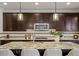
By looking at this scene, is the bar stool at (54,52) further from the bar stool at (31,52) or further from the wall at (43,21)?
the wall at (43,21)

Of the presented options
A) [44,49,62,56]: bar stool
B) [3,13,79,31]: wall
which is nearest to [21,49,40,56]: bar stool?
[44,49,62,56]: bar stool

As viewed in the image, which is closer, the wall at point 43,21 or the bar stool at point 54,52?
the bar stool at point 54,52

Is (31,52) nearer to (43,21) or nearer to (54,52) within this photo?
(54,52)

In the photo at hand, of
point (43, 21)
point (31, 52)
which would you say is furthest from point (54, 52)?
point (43, 21)

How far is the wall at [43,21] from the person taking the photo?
8.47 metres

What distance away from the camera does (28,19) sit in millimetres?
8461

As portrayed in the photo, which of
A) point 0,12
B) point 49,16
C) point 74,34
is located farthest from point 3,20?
point 74,34

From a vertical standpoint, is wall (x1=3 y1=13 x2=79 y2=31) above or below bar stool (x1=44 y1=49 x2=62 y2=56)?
above

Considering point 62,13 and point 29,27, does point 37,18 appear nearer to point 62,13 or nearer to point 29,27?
point 29,27

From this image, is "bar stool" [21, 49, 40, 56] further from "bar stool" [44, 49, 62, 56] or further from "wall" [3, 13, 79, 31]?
"wall" [3, 13, 79, 31]

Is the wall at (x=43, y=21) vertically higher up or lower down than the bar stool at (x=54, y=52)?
higher up

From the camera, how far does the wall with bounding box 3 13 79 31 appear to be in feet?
27.8

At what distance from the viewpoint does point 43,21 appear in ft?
27.9

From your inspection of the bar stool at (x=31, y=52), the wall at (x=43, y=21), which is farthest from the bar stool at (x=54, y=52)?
the wall at (x=43, y=21)
